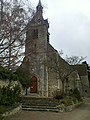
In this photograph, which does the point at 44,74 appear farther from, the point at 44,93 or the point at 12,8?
the point at 12,8

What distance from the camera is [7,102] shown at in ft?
53.4

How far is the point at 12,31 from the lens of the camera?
42.8 ft

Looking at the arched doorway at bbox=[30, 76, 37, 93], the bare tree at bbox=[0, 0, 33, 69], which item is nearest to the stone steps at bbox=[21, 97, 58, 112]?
the bare tree at bbox=[0, 0, 33, 69]

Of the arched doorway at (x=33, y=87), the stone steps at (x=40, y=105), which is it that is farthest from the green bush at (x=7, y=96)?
the arched doorway at (x=33, y=87)

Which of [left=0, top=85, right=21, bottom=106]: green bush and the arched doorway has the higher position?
the arched doorway

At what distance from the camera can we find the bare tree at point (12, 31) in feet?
42.7

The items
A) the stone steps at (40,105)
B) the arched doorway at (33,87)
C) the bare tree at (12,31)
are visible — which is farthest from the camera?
the arched doorway at (33,87)

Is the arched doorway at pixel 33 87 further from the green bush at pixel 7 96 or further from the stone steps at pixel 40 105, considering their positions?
the green bush at pixel 7 96

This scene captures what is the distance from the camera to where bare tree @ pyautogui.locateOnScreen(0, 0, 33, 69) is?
513 inches

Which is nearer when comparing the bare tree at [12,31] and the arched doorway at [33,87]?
the bare tree at [12,31]

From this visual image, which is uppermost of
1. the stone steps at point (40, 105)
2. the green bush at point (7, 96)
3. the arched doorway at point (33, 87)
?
the arched doorway at point (33, 87)

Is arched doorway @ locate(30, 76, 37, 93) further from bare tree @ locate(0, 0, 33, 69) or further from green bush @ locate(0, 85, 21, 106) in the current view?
bare tree @ locate(0, 0, 33, 69)

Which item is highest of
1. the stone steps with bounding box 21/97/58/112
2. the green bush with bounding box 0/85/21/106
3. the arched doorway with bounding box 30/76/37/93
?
the arched doorway with bounding box 30/76/37/93

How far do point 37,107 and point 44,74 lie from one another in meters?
18.0
